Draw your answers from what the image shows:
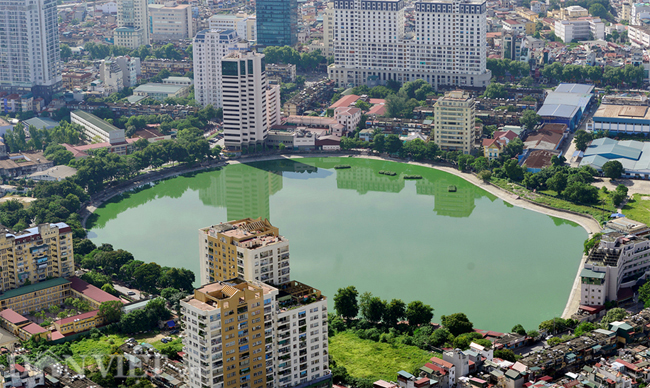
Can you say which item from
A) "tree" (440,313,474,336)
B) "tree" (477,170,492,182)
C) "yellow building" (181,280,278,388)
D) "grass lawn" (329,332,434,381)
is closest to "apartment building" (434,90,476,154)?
"tree" (477,170,492,182)

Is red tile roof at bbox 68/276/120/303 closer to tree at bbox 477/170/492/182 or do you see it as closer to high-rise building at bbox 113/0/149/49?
tree at bbox 477/170/492/182

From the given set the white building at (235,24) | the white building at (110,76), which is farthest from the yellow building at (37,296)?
the white building at (235,24)

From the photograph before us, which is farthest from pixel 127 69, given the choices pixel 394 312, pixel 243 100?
pixel 394 312

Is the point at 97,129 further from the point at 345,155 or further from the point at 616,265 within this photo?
the point at 616,265

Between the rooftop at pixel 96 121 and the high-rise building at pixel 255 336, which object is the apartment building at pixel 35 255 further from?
the rooftop at pixel 96 121

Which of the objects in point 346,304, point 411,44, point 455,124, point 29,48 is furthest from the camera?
point 411,44

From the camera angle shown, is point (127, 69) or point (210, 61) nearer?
point (210, 61)
